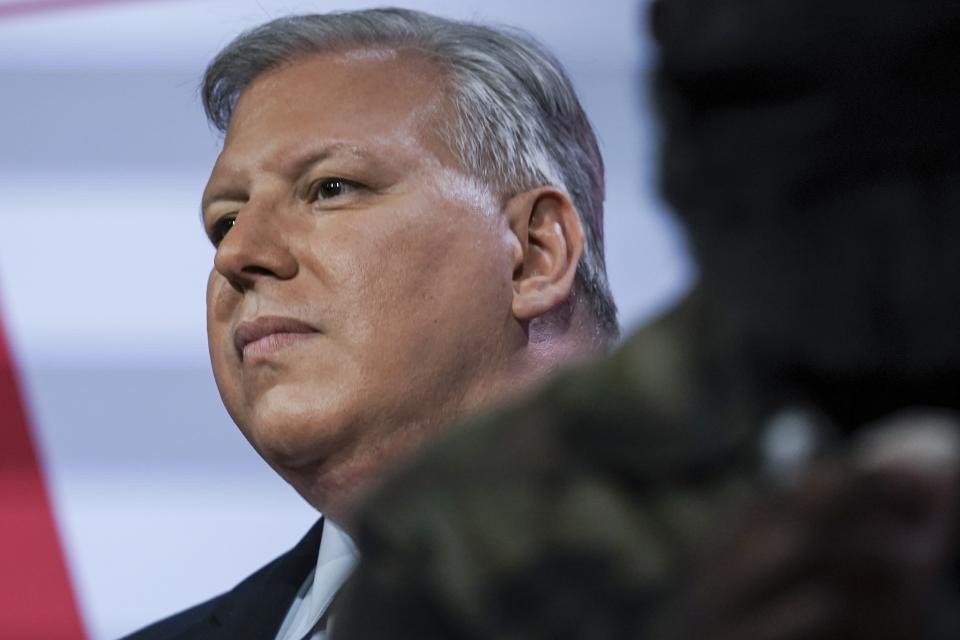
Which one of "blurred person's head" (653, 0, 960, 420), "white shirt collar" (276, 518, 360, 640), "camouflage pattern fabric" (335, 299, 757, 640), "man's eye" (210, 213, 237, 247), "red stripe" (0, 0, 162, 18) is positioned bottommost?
"camouflage pattern fabric" (335, 299, 757, 640)

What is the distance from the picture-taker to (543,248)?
126 centimetres

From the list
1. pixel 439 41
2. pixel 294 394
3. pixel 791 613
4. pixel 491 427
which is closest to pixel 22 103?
pixel 439 41

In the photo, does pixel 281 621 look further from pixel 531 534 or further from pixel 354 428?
pixel 531 534

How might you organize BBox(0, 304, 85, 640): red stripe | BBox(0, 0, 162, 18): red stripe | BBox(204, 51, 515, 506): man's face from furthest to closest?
1. BBox(0, 0, 162, 18): red stripe
2. BBox(0, 304, 85, 640): red stripe
3. BBox(204, 51, 515, 506): man's face

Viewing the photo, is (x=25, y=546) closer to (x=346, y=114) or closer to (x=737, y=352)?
(x=346, y=114)

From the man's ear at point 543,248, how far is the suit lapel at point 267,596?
0.31 metres

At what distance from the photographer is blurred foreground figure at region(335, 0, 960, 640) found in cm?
40

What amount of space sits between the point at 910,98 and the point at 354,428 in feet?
2.63

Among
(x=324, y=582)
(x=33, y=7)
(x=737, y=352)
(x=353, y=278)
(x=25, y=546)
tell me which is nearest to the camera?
(x=737, y=352)

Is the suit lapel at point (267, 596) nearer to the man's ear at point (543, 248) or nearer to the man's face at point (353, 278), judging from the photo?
the man's face at point (353, 278)

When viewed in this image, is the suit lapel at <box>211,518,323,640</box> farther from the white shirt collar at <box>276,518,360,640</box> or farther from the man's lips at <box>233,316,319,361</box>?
the man's lips at <box>233,316,319,361</box>

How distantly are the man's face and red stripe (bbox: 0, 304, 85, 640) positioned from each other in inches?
18.6

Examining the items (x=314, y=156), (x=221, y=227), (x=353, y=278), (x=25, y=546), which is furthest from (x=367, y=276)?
(x=25, y=546)

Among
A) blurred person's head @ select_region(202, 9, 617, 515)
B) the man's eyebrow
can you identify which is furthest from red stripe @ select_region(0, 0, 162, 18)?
the man's eyebrow
